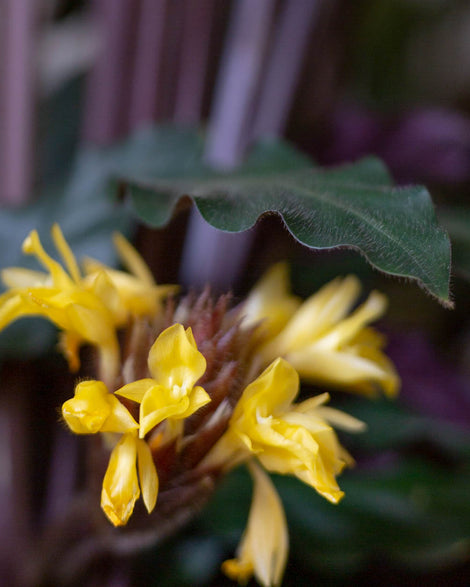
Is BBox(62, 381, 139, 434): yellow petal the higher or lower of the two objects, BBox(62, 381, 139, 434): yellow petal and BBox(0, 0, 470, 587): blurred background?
the higher

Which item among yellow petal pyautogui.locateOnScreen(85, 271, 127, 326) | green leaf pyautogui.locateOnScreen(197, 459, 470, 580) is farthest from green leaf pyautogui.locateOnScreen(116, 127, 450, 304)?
green leaf pyautogui.locateOnScreen(197, 459, 470, 580)

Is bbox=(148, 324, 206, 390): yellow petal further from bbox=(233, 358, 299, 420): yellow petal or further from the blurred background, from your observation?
the blurred background

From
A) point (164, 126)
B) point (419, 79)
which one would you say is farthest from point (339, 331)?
point (419, 79)

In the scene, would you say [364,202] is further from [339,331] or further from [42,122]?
[42,122]

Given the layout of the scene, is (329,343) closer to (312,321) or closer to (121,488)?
(312,321)

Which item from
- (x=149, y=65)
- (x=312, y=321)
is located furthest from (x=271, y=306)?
(x=149, y=65)

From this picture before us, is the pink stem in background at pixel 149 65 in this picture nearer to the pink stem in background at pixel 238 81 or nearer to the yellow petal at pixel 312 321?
the pink stem in background at pixel 238 81

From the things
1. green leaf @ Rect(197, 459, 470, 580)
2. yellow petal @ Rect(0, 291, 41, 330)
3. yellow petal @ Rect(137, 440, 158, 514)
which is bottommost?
green leaf @ Rect(197, 459, 470, 580)
